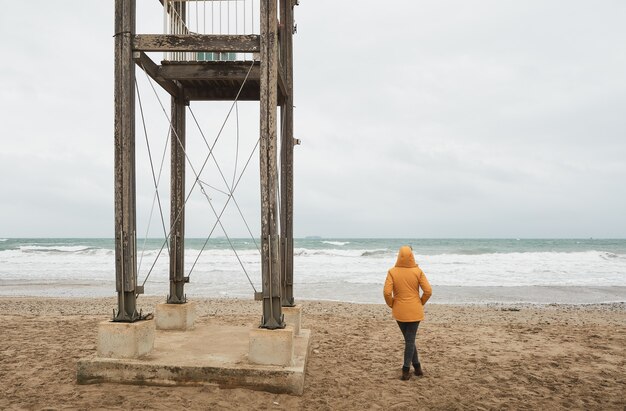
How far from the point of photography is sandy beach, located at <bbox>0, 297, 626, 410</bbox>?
15.6 ft

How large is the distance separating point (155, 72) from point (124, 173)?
1609 millimetres

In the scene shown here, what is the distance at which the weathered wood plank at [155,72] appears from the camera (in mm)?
5324

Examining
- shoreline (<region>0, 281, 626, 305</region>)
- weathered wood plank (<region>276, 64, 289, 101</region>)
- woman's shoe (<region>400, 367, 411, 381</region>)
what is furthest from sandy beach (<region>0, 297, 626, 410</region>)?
shoreline (<region>0, 281, 626, 305</region>)

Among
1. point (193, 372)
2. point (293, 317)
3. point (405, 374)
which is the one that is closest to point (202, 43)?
point (193, 372)

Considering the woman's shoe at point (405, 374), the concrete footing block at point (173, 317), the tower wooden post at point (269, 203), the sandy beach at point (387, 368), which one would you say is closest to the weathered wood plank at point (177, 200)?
the concrete footing block at point (173, 317)

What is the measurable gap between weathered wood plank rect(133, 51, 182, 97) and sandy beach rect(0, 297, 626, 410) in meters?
3.54

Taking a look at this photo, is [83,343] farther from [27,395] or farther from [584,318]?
[584,318]

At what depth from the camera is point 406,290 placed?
218 inches

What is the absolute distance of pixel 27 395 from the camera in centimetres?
481

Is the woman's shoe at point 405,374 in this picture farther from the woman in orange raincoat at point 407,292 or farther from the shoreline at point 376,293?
the shoreline at point 376,293

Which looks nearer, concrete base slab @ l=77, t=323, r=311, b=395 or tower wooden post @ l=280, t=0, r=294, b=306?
concrete base slab @ l=77, t=323, r=311, b=395

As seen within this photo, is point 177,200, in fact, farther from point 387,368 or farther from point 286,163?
point 387,368

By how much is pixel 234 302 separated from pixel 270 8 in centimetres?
1016

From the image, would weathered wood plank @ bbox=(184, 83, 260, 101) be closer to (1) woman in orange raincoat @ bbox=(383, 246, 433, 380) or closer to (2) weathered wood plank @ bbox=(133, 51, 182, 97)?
(2) weathered wood plank @ bbox=(133, 51, 182, 97)
